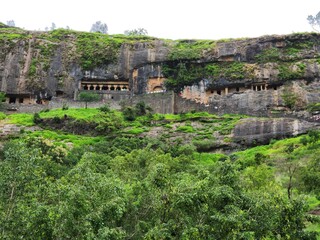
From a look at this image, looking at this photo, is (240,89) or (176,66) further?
(176,66)

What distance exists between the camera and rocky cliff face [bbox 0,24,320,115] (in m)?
61.5

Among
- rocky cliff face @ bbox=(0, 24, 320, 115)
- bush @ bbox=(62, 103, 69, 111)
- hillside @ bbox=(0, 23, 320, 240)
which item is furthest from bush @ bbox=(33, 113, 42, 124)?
rocky cliff face @ bbox=(0, 24, 320, 115)

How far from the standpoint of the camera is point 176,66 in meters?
A: 67.4

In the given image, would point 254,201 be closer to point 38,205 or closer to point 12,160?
point 38,205

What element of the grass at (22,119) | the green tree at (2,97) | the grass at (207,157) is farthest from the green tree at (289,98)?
the green tree at (2,97)

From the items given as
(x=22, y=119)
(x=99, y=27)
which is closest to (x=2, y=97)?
(x=22, y=119)

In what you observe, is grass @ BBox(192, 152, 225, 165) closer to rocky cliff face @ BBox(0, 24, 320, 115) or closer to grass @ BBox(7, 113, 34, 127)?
rocky cliff face @ BBox(0, 24, 320, 115)

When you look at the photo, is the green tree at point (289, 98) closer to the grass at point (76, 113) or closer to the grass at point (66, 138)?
the grass at point (66, 138)

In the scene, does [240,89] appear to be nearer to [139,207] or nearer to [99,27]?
[139,207]

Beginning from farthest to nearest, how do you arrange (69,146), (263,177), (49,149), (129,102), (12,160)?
(129,102)
(69,146)
(49,149)
(263,177)
(12,160)

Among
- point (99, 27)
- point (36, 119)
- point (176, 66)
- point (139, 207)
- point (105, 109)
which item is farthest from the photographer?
point (99, 27)

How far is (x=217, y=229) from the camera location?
54.9ft

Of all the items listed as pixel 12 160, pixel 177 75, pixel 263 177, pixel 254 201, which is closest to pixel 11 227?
pixel 12 160

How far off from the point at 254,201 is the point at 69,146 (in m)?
34.7
